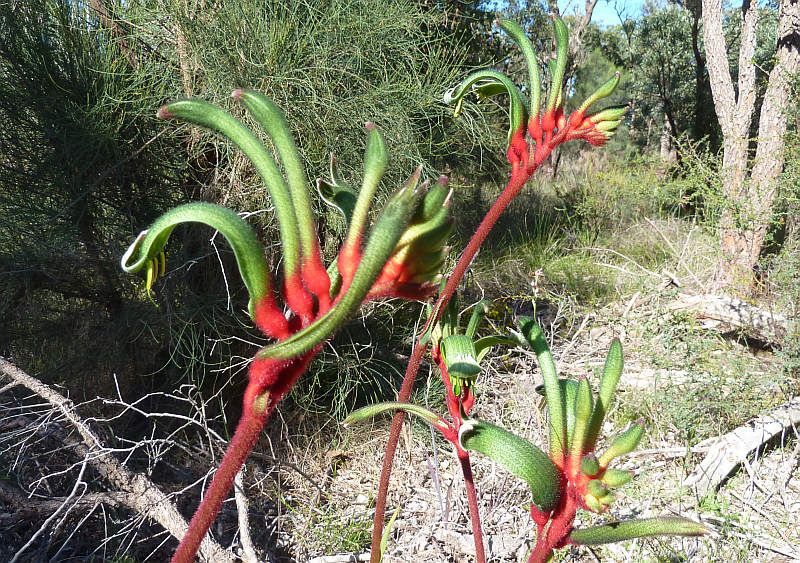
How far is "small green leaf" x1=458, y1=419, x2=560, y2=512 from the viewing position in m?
0.49

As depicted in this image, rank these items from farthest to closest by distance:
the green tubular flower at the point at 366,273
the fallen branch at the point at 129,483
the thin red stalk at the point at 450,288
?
the fallen branch at the point at 129,483 → the thin red stalk at the point at 450,288 → the green tubular flower at the point at 366,273

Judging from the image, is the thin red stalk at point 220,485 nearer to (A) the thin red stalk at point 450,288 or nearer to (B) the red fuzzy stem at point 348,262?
(B) the red fuzzy stem at point 348,262

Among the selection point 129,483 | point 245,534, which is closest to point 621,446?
point 245,534

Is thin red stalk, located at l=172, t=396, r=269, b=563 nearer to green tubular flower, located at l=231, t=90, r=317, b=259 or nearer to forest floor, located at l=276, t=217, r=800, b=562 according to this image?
green tubular flower, located at l=231, t=90, r=317, b=259

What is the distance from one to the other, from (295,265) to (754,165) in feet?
12.1

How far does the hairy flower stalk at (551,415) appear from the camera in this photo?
51 centimetres

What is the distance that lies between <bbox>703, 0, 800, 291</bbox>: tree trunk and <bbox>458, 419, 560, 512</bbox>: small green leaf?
2.92m

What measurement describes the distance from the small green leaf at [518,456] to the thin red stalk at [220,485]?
0.19 m

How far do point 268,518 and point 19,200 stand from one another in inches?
52.0

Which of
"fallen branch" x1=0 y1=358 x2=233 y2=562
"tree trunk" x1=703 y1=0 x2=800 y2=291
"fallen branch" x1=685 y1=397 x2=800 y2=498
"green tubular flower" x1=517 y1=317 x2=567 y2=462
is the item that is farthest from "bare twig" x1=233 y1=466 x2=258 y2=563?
"tree trunk" x1=703 y1=0 x2=800 y2=291

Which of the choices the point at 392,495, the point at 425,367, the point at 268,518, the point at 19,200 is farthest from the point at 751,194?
the point at 19,200

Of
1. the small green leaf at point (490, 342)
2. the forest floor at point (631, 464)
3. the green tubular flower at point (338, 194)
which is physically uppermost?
the green tubular flower at point (338, 194)

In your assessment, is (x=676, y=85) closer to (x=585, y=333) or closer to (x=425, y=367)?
(x=585, y=333)

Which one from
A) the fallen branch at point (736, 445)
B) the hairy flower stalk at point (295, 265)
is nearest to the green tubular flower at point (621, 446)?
the hairy flower stalk at point (295, 265)
